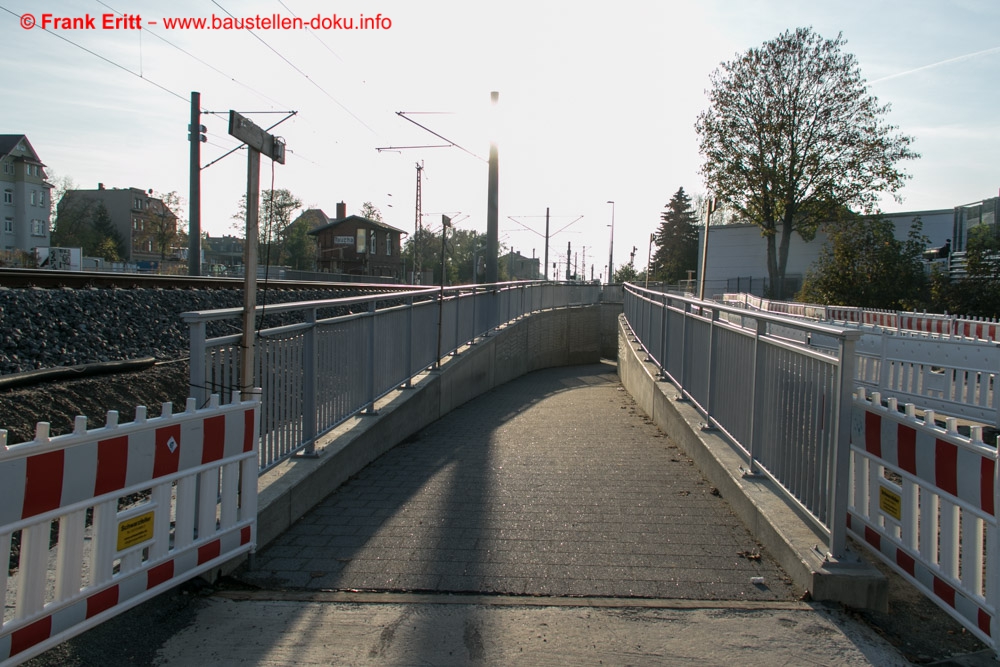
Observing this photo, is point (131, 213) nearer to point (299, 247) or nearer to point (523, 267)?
point (299, 247)

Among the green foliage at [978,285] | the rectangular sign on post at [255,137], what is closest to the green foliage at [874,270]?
the green foliage at [978,285]

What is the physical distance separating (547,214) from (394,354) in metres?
48.8

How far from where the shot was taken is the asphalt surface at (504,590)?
330 cm

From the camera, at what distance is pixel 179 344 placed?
11.2 meters

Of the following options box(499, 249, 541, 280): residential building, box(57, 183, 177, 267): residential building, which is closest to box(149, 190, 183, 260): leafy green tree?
box(57, 183, 177, 267): residential building

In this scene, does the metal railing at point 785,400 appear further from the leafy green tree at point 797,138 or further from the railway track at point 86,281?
the leafy green tree at point 797,138

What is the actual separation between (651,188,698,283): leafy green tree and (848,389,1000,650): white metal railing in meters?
77.0

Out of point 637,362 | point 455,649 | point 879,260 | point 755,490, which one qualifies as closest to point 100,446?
point 455,649

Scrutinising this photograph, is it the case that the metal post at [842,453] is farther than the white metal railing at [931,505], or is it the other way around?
the metal post at [842,453]

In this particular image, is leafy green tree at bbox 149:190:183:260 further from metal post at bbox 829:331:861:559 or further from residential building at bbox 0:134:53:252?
metal post at bbox 829:331:861:559

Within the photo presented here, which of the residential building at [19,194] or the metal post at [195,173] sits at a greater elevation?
the residential building at [19,194]

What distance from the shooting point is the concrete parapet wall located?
4855 mm

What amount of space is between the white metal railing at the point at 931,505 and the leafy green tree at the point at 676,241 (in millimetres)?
77011

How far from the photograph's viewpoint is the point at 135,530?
340cm
